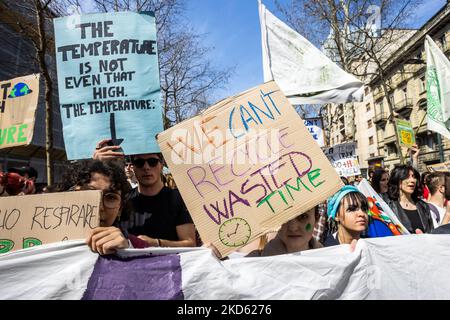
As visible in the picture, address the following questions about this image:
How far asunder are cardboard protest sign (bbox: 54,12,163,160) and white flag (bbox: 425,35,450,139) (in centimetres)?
388

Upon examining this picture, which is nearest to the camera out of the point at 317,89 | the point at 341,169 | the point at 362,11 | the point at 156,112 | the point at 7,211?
the point at 7,211

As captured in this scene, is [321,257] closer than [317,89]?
Yes

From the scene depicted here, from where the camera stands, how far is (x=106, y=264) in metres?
1.36

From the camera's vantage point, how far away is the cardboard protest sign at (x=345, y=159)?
8414 mm

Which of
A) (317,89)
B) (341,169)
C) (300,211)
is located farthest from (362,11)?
(300,211)

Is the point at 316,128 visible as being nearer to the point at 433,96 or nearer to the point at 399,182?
the point at 433,96

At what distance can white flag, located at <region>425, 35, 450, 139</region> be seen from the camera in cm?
422

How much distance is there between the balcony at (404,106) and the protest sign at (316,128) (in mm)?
30227

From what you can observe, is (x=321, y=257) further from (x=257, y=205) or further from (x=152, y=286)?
(x=152, y=286)

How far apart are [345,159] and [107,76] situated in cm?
757

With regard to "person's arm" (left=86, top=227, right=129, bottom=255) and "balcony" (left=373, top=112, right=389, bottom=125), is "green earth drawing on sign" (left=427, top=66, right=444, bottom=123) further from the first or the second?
"balcony" (left=373, top=112, right=389, bottom=125)

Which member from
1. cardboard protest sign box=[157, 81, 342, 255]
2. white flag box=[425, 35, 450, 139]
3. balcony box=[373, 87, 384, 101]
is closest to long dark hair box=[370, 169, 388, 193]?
white flag box=[425, 35, 450, 139]
